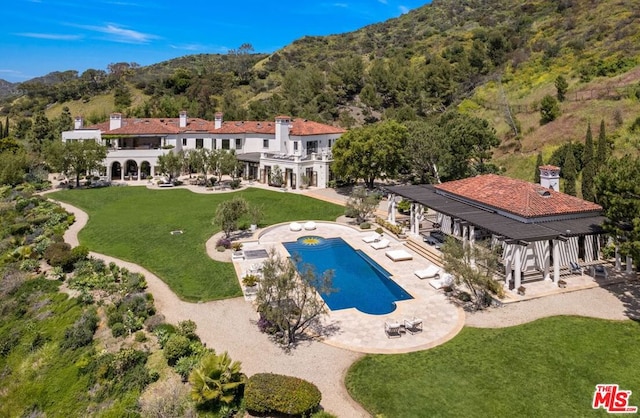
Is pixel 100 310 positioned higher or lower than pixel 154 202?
lower

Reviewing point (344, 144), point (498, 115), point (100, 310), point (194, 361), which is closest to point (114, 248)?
point (100, 310)

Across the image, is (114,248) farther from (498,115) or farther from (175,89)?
(175,89)

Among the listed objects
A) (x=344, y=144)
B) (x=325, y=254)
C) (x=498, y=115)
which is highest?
(x=498, y=115)

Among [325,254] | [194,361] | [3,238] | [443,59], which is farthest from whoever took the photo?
[443,59]

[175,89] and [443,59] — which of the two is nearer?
[443,59]

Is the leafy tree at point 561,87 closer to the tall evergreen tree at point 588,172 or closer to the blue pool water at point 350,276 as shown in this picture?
the tall evergreen tree at point 588,172

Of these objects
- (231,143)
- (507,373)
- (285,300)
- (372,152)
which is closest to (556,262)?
(507,373)

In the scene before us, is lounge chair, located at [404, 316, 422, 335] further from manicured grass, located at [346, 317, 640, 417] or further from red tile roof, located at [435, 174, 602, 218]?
red tile roof, located at [435, 174, 602, 218]

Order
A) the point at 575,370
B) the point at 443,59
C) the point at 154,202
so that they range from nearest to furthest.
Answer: the point at 575,370, the point at 154,202, the point at 443,59
